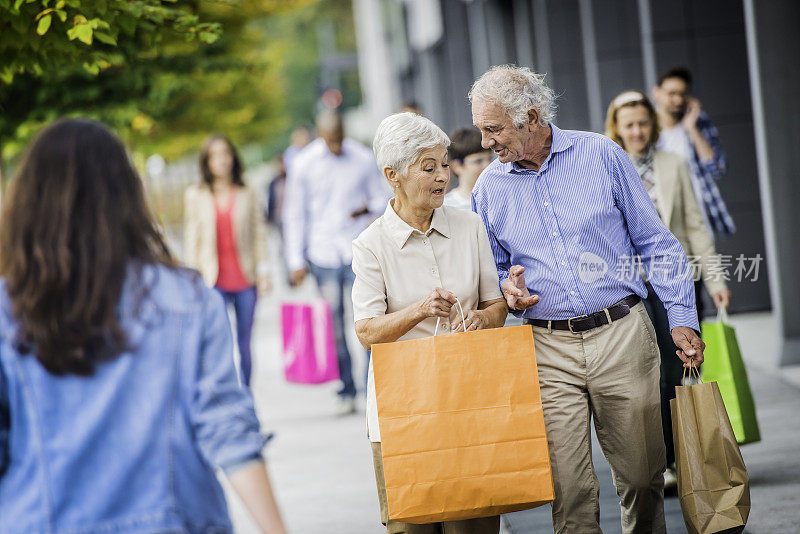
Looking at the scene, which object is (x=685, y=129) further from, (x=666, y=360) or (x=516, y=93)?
(x=516, y=93)

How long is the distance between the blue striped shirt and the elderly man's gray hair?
0.12m

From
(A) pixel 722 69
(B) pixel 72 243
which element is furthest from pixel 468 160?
(A) pixel 722 69

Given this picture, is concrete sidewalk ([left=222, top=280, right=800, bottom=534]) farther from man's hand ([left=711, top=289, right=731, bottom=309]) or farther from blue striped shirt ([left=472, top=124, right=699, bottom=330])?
blue striped shirt ([left=472, top=124, right=699, bottom=330])

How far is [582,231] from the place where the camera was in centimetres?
414

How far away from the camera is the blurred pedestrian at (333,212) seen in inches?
363

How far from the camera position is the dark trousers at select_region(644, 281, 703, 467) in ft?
18.7

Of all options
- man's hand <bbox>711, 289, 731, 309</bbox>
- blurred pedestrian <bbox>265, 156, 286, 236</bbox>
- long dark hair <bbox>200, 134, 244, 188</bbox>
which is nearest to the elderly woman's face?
man's hand <bbox>711, 289, 731, 309</bbox>

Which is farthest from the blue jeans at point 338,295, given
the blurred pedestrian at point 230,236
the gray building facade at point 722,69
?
the gray building facade at point 722,69

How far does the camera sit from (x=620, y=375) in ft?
13.8

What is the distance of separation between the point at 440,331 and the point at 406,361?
1.07 feet

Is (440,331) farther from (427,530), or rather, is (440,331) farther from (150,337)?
(150,337)

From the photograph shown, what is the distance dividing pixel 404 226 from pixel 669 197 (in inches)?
91.6

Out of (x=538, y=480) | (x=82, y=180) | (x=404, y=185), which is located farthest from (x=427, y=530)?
(x=82, y=180)

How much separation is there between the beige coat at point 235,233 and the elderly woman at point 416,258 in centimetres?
557
